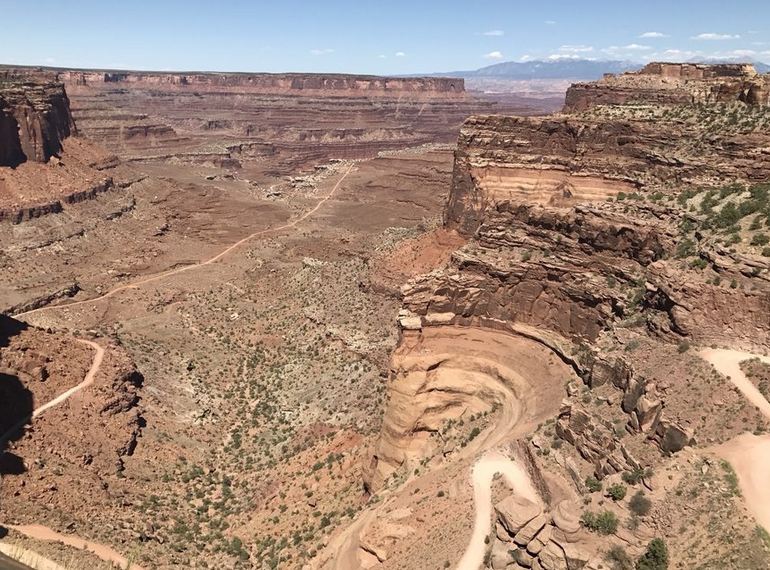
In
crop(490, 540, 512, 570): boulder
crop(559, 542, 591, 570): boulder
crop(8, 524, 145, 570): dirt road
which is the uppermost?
crop(559, 542, 591, 570): boulder

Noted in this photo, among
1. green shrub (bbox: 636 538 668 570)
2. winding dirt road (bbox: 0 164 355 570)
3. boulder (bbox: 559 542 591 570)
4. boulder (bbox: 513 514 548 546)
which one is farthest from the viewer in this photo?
winding dirt road (bbox: 0 164 355 570)

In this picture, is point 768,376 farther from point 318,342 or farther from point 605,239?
point 318,342

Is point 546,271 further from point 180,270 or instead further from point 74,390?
point 180,270

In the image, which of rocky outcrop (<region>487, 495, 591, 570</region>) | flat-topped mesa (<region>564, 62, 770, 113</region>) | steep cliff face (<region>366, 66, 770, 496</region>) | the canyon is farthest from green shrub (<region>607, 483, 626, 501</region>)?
flat-topped mesa (<region>564, 62, 770, 113</region>)

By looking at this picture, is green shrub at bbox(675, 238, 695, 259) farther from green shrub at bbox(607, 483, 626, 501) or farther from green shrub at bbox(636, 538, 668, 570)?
green shrub at bbox(636, 538, 668, 570)

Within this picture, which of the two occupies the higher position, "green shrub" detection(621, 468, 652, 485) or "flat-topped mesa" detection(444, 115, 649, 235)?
"flat-topped mesa" detection(444, 115, 649, 235)

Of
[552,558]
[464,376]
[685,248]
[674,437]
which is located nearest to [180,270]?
[464,376]
